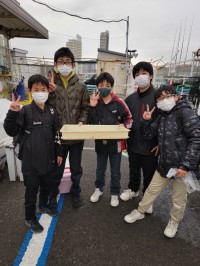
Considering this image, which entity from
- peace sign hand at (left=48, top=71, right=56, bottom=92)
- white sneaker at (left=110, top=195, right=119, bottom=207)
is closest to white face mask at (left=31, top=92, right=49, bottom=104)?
peace sign hand at (left=48, top=71, right=56, bottom=92)

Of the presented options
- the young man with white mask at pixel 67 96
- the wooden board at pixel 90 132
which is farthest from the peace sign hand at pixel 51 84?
the wooden board at pixel 90 132

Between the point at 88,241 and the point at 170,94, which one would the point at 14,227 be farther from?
the point at 170,94

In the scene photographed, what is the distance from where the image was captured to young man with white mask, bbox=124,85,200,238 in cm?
190

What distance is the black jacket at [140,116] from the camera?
2443mm

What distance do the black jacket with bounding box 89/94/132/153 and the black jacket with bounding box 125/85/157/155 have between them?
0.10m

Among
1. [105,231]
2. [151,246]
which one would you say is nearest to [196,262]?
[151,246]

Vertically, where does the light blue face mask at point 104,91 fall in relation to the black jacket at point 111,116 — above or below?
above

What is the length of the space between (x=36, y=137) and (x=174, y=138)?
1545 mm

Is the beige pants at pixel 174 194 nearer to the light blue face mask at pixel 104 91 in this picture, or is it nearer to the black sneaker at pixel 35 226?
the light blue face mask at pixel 104 91

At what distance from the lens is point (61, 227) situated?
241cm

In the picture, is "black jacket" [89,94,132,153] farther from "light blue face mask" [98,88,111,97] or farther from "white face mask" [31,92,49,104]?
"white face mask" [31,92,49,104]

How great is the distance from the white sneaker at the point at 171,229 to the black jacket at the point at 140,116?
0.94 metres

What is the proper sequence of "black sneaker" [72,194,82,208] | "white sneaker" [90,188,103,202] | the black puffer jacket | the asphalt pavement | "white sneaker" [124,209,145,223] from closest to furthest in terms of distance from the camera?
the black puffer jacket → the asphalt pavement → "white sneaker" [124,209,145,223] → "black sneaker" [72,194,82,208] → "white sneaker" [90,188,103,202]

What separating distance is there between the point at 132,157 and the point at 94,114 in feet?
2.79
